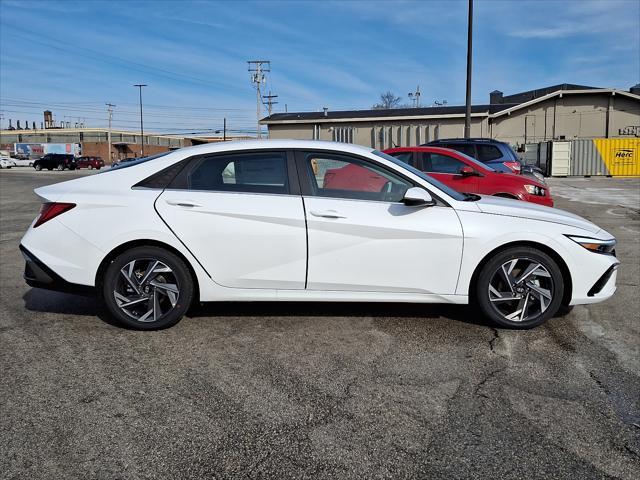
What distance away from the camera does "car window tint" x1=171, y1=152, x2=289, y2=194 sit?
4.46m

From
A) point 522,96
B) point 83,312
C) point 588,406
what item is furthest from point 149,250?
point 522,96

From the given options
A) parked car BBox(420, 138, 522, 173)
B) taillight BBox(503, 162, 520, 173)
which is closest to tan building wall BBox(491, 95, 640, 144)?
parked car BBox(420, 138, 522, 173)

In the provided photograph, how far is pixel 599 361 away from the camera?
3828 millimetres

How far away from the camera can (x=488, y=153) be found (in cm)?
1163

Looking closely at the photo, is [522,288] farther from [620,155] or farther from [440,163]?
[620,155]

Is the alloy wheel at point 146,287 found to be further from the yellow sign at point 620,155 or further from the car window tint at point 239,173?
the yellow sign at point 620,155

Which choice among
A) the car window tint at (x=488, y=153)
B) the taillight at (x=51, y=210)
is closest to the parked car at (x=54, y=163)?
the car window tint at (x=488, y=153)

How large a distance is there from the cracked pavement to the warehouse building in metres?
37.0

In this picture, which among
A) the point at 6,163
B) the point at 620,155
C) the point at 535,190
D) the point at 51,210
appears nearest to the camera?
the point at 51,210

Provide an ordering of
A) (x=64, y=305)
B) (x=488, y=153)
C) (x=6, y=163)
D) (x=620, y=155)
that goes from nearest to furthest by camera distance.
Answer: (x=64, y=305)
(x=488, y=153)
(x=620, y=155)
(x=6, y=163)

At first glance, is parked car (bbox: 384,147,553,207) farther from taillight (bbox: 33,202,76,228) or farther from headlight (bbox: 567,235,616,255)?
taillight (bbox: 33,202,76,228)

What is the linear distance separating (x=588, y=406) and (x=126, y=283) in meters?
3.37

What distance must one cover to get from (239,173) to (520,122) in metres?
41.0

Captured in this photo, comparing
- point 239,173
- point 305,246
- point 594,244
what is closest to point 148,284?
point 239,173
